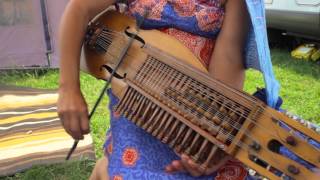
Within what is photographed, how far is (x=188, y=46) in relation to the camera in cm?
162

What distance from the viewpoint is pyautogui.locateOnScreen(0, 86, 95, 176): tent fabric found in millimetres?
3244

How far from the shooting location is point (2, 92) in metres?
4.69

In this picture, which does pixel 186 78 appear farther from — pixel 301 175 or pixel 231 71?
pixel 301 175

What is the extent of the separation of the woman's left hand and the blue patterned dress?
3cm

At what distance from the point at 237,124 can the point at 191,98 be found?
158mm

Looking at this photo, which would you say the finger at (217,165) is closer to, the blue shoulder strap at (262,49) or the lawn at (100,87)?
the blue shoulder strap at (262,49)

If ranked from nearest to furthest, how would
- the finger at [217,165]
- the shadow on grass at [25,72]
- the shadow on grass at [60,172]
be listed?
the finger at [217,165], the shadow on grass at [60,172], the shadow on grass at [25,72]

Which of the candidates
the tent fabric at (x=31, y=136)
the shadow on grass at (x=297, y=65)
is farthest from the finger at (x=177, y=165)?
the shadow on grass at (x=297, y=65)

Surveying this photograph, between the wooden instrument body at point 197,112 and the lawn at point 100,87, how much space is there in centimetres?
164

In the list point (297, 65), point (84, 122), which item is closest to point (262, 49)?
point (84, 122)

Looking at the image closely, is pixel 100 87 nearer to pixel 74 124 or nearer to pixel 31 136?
pixel 31 136

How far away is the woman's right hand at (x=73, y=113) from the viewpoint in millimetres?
1595

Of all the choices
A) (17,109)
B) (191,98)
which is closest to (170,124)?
(191,98)

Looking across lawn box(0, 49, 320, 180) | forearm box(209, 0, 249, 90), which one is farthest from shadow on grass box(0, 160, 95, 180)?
forearm box(209, 0, 249, 90)
